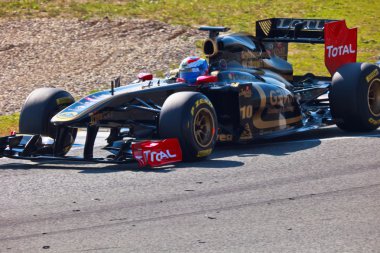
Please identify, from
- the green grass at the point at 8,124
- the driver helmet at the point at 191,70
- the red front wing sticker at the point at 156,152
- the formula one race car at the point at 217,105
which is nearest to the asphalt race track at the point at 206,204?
the red front wing sticker at the point at 156,152

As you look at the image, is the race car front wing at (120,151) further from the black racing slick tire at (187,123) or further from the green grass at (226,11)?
the green grass at (226,11)

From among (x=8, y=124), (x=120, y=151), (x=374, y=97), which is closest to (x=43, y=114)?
(x=120, y=151)

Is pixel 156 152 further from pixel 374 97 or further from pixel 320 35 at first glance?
pixel 320 35

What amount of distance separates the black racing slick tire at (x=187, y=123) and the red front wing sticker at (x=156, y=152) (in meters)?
0.13

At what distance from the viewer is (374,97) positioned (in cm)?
1227

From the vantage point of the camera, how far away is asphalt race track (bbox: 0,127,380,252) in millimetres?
6828

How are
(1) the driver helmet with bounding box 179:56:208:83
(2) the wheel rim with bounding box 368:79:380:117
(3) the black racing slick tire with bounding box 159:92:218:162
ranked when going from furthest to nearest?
(2) the wheel rim with bounding box 368:79:380:117 → (1) the driver helmet with bounding box 179:56:208:83 → (3) the black racing slick tire with bounding box 159:92:218:162

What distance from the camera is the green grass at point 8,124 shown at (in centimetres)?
1409

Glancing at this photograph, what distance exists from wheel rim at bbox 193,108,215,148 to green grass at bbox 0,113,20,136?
4465 mm

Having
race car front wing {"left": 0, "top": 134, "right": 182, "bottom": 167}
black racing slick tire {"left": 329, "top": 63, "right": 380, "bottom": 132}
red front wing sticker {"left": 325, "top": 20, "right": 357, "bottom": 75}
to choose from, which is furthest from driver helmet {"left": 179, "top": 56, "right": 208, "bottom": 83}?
red front wing sticker {"left": 325, "top": 20, "right": 357, "bottom": 75}

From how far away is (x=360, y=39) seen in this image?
2361cm

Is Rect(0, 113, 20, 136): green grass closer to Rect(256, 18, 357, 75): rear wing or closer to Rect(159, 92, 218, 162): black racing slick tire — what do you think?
Rect(256, 18, 357, 75): rear wing

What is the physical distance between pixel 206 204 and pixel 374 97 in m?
4.92

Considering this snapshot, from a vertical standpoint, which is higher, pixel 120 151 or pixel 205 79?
pixel 205 79
